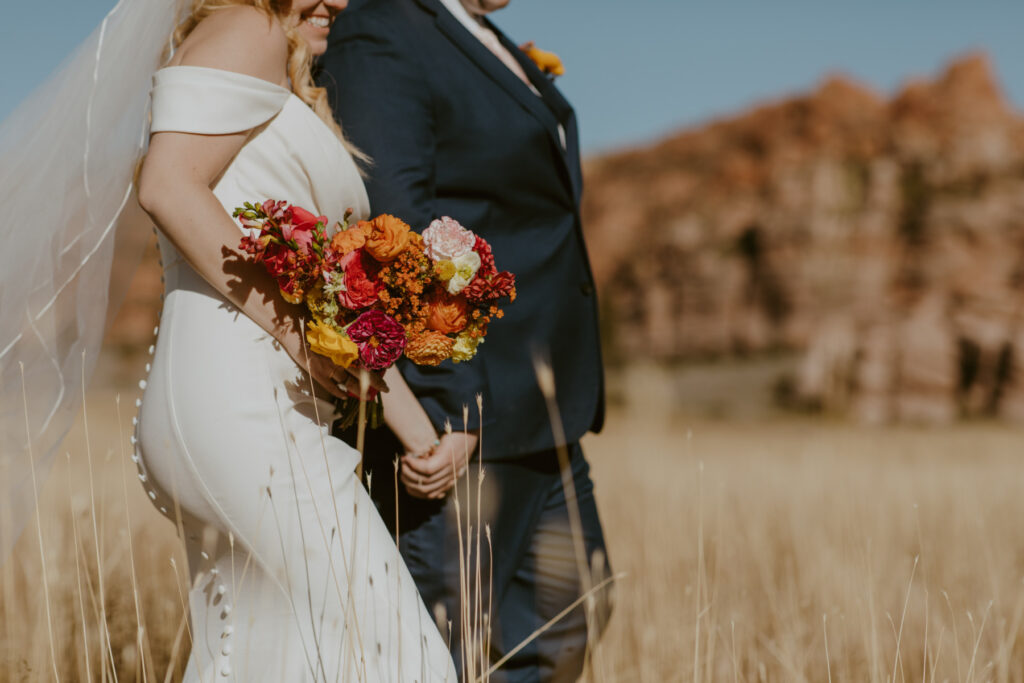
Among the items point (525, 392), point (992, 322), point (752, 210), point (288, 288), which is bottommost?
point (992, 322)

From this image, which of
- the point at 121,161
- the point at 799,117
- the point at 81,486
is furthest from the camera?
the point at 799,117

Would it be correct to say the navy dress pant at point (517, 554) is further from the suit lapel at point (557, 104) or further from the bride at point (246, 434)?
the suit lapel at point (557, 104)

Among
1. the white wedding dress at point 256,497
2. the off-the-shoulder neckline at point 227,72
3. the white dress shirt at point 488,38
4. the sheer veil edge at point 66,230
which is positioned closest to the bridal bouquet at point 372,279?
the white wedding dress at point 256,497

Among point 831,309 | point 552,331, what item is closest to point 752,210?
point 831,309

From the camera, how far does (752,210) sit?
111 ft

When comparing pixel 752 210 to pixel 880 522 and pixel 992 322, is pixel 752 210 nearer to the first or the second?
pixel 992 322

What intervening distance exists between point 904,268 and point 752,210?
26.1ft

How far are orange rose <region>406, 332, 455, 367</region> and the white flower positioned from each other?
0.10 meters

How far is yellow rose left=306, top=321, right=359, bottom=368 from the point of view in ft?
4.98

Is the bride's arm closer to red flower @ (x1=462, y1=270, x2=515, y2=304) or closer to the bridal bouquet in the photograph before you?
the bridal bouquet

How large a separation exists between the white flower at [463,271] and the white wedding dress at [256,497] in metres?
0.34

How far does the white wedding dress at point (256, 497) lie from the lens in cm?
155

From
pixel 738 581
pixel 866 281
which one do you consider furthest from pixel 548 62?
pixel 866 281

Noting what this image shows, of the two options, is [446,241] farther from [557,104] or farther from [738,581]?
[738,581]
